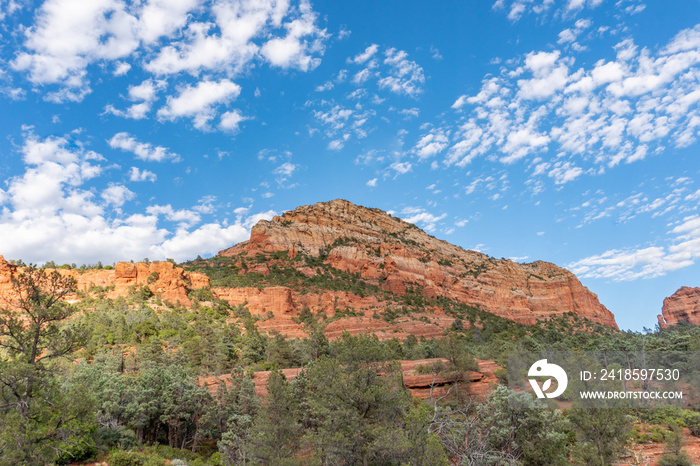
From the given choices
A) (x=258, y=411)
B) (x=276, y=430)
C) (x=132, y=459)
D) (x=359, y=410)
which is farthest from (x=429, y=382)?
(x=132, y=459)

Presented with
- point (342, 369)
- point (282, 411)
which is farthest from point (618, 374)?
point (282, 411)

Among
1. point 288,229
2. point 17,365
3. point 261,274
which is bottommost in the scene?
point 17,365

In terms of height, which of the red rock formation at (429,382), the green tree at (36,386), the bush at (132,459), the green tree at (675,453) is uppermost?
the green tree at (36,386)

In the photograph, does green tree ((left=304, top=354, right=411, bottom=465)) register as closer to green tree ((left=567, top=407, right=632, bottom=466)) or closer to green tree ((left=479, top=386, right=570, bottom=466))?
green tree ((left=479, top=386, right=570, bottom=466))

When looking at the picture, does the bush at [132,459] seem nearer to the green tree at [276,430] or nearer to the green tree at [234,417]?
the green tree at [234,417]

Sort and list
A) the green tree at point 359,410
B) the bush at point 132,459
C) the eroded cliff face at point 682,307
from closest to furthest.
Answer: the green tree at point 359,410
the bush at point 132,459
the eroded cliff face at point 682,307

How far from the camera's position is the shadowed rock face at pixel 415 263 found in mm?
83000

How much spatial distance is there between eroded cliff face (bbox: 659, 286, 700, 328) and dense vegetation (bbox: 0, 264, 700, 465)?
11446cm

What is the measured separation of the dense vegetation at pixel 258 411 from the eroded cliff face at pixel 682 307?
376 feet

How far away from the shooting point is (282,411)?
19125mm

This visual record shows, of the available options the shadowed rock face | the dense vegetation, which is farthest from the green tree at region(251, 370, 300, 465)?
the shadowed rock face

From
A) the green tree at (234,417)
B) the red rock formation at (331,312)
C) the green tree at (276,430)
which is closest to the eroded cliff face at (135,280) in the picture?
the red rock formation at (331,312)

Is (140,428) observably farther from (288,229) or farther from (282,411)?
(288,229)

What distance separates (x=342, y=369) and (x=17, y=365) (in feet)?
42.0
